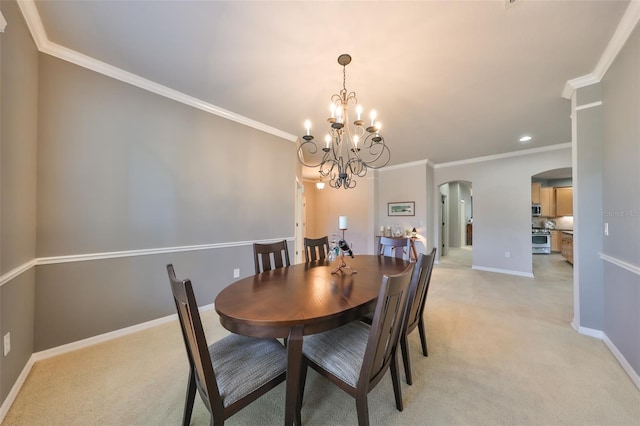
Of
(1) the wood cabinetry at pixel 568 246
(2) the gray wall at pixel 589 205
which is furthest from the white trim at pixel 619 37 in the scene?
(1) the wood cabinetry at pixel 568 246

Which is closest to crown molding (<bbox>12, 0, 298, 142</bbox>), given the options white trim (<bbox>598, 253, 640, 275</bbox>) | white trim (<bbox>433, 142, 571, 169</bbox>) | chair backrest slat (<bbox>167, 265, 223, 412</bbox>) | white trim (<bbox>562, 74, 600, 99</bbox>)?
chair backrest slat (<bbox>167, 265, 223, 412</bbox>)

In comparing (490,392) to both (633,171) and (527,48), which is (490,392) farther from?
(527,48)

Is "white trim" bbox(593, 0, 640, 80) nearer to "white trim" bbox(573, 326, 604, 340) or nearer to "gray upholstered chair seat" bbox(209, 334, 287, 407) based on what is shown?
Answer: "white trim" bbox(573, 326, 604, 340)

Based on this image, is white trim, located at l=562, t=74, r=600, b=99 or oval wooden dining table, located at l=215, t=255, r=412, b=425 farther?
white trim, located at l=562, t=74, r=600, b=99

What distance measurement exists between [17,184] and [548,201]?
10.4 metres

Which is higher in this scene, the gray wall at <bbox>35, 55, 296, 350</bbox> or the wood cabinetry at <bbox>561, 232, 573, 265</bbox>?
the gray wall at <bbox>35, 55, 296, 350</bbox>

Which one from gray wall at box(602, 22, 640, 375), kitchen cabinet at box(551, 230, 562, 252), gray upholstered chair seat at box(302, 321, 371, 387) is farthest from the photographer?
kitchen cabinet at box(551, 230, 562, 252)

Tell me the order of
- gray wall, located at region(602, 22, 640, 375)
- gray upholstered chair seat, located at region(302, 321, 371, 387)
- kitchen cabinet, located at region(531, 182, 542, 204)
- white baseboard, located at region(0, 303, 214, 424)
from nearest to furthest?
1. gray upholstered chair seat, located at region(302, 321, 371, 387)
2. white baseboard, located at region(0, 303, 214, 424)
3. gray wall, located at region(602, 22, 640, 375)
4. kitchen cabinet, located at region(531, 182, 542, 204)

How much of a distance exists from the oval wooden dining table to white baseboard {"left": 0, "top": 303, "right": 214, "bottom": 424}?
57.1 inches

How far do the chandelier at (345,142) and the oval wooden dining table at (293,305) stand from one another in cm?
106

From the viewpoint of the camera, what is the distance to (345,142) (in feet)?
13.5

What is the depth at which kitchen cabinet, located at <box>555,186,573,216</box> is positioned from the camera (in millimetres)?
6586

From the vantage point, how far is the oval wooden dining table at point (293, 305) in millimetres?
1082

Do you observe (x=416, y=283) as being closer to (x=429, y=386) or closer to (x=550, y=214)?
(x=429, y=386)
